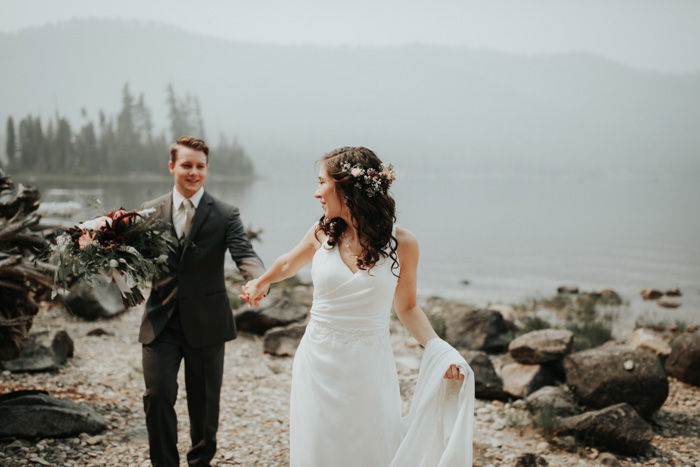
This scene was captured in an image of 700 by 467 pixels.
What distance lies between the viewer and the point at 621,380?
6.41 metres

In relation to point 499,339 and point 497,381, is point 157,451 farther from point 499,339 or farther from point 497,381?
point 499,339

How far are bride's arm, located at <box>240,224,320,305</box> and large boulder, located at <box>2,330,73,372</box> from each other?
396cm

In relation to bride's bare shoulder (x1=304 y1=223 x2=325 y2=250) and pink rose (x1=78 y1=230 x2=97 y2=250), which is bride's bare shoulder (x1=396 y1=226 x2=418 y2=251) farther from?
pink rose (x1=78 y1=230 x2=97 y2=250)

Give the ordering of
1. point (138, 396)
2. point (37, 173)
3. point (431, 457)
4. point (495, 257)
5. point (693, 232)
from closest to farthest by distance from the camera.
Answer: point (431, 457), point (138, 396), point (495, 257), point (693, 232), point (37, 173)

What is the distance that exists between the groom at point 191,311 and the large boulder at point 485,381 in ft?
12.3

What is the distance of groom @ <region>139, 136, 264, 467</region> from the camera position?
12.8 ft

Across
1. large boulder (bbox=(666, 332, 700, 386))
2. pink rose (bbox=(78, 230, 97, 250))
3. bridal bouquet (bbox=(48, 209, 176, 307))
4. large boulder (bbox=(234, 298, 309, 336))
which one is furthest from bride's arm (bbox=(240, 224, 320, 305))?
large boulder (bbox=(666, 332, 700, 386))

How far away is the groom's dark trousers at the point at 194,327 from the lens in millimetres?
3898

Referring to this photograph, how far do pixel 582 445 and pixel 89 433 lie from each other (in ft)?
15.5

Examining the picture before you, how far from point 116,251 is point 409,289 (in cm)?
196

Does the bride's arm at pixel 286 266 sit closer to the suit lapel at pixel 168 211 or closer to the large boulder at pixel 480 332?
the suit lapel at pixel 168 211

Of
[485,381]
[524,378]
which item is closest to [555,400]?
[524,378]

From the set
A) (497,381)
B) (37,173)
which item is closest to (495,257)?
(497,381)

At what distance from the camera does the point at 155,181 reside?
270ft
